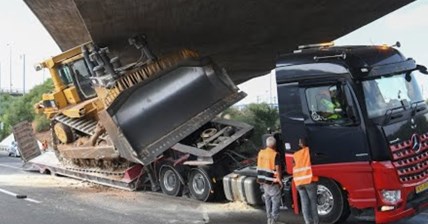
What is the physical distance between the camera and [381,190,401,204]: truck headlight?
25.5ft

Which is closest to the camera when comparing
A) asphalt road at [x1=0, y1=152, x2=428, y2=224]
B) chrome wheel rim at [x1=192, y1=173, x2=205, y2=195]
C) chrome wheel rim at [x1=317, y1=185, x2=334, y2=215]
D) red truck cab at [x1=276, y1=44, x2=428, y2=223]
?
red truck cab at [x1=276, y1=44, x2=428, y2=223]

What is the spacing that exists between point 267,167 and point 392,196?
1955mm

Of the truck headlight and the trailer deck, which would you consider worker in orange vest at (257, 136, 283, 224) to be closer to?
the truck headlight

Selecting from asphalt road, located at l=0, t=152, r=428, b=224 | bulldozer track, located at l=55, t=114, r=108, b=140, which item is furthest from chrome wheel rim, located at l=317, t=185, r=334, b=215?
bulldozer track, located at l=55, t=114, r=108, b=140

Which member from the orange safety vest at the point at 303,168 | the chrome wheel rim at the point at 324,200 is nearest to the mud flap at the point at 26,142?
the chrome wheel rim at the point at 324,200

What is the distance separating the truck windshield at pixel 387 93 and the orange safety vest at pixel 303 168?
1.12m

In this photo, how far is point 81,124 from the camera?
15953mm

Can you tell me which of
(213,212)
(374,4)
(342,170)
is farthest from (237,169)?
(374,4)

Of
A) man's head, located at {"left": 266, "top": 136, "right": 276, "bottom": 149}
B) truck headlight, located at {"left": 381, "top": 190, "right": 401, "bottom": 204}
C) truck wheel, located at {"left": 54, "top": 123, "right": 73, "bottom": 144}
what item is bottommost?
truck headlight, located at {"left": 381, "top": 190, "right": 401, "bottom": 204}

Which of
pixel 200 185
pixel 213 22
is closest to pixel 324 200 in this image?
pixel 200 185

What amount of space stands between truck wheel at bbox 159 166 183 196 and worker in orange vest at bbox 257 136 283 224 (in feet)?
14.4

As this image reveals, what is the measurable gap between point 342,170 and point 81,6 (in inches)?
243

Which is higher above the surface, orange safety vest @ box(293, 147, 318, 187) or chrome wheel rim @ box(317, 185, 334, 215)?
orange safety vest @ box(293, 147, 318, 187)

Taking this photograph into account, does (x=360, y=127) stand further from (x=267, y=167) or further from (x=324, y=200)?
(x=267, y=167)
